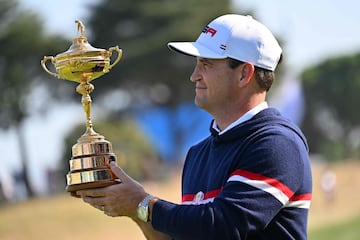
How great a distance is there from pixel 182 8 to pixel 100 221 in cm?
1733

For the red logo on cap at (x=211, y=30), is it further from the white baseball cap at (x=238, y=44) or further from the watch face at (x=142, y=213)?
the watch face at (x=142, y=213)

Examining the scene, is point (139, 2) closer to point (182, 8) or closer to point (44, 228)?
point (182, 8)

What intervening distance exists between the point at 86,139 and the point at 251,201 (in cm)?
76

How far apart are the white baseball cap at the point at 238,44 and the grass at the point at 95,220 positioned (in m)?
14.9

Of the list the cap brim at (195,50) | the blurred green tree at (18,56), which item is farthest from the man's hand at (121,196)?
the blurred green tree at (18,56)

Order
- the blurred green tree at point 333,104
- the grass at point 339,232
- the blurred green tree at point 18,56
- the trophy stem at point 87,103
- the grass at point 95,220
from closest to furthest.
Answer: the trophy stem at point 87,103 < the grass at point 339,232 < the grass at point 95,220 < the blurred green tree at point 18,56 < the blurred green tree at point 333,104

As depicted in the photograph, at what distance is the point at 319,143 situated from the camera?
149 feet

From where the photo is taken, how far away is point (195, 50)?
3.58 metres

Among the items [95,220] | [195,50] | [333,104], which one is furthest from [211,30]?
[333,104]

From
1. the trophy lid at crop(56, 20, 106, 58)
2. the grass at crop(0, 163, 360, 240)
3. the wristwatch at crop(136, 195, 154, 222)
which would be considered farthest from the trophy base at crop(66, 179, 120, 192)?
the grass at crop(0, 163, 360, 240)

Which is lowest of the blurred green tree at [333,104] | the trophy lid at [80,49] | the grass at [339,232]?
the blurred green tree at [333,104]

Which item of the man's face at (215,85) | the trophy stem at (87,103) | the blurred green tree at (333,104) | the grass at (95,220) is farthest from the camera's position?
the blurred green tree at (333,104)

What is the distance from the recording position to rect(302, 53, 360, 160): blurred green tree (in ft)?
151

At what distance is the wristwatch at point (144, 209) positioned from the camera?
3452 millimetres
